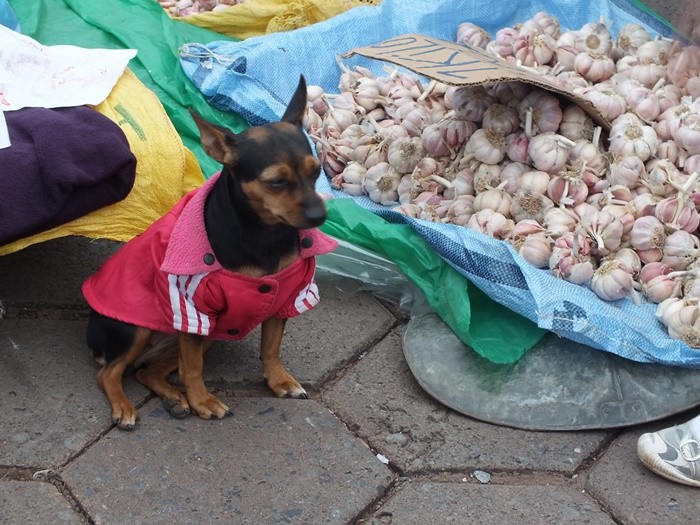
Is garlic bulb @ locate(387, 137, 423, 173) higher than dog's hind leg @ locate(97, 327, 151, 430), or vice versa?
garlic bulb @ locate(387, 137, 423, 173)

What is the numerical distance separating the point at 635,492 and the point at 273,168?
4.47 ft

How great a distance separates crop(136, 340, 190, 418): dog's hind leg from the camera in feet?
9.59

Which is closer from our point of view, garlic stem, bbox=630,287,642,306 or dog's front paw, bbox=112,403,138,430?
dog's front paw, bbox=112,403,138,430

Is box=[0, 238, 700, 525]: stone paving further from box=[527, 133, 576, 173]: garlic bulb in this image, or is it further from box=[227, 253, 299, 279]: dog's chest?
box=[527, 133, 576, 173]: garlic bulb

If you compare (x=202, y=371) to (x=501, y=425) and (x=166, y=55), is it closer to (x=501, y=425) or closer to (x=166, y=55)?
(x=501, y=425)

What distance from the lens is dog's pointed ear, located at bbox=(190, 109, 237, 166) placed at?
2531 millimetres

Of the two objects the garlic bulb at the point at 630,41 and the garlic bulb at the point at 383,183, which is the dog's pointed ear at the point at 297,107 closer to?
the garlic bulb at the point at 383,183

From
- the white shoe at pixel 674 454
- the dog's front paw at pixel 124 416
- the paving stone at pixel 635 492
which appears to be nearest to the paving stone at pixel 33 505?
the dog's front paw at pixel 124 416

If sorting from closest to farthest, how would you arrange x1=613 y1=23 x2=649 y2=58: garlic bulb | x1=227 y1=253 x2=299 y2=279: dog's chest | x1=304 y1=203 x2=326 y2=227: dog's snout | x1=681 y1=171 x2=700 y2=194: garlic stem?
x1=304 y1=203 x2=326 y2=227: dog's snout
x1=227 y1=253 x2=299 y2=279: dog's chest
x1=681 y1=171 x2=700 y2=194: garlic stem
x1=613 y1=23 x2=649 y2=58: garlic bulb

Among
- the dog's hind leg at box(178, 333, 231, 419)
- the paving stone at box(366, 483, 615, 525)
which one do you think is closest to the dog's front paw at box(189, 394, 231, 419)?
the dog's hind leg at box(178, 333, 231, 419)

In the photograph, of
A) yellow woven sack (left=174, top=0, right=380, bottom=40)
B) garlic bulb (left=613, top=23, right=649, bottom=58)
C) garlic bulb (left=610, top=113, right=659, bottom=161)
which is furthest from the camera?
yellow woven sack (left=174, top=0, right=380, bottom=40)

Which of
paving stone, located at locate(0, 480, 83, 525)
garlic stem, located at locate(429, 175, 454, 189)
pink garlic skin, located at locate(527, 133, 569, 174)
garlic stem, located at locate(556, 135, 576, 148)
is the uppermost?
garlic stem, located at locate(556, 135, 576, 148)

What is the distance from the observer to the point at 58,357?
3176 millimetres

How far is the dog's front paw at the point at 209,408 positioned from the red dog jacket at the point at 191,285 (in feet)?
0.65
